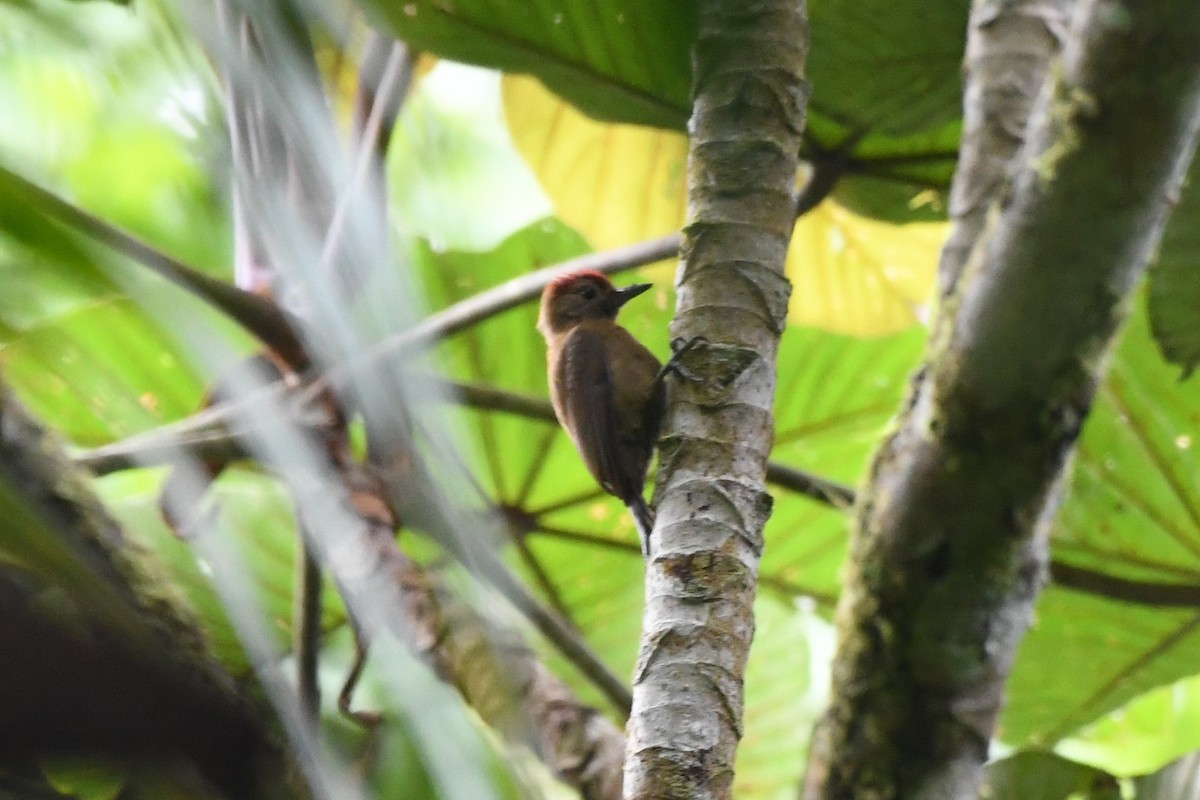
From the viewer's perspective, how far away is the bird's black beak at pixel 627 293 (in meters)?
2.80

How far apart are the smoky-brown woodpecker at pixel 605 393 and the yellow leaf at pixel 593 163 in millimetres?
629

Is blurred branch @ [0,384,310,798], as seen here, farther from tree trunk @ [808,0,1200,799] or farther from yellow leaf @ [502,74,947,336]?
yellow leaf @ [502,74,947,336]

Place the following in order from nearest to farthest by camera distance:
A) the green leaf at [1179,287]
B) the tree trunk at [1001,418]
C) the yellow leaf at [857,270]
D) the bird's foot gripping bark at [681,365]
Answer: the tree trunk at [1001,418] → the bird's foot gripping bark at [681,365] → the green leaf at [1179,287] → the yellow leaf at [857,270]

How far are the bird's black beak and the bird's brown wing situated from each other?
0.19 metres

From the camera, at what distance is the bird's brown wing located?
243cm

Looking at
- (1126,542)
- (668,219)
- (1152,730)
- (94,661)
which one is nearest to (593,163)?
(668,219)

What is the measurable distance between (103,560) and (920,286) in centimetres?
340

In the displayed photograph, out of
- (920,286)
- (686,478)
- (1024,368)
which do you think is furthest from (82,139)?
(920,286)

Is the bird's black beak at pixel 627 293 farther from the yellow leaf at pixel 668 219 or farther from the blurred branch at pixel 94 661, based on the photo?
the blurred branch at pixel 94 661

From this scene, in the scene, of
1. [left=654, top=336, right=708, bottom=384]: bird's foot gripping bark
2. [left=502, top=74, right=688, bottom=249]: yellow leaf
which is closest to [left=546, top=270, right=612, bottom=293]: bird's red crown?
[left=502, top=74, right=688, bottom=249]: yellow leaf

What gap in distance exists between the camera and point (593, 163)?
11.0ft

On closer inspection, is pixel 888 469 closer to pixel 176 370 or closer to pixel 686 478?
pixel 686 478

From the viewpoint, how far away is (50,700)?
32cm

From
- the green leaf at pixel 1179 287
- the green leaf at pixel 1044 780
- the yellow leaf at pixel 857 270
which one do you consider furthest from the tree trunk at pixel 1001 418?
the yellow leaf at pixel 857 270
